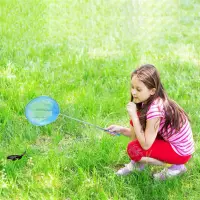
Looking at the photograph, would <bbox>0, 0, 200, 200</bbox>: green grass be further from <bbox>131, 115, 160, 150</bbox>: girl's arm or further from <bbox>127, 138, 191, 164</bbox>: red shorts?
<bbox>131, 115, 160, 150</bbox>: girl's arm

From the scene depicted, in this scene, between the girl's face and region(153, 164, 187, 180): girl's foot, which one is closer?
the girl's face

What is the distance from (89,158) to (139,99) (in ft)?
1.88

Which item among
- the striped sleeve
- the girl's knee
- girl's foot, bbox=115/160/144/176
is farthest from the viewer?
girl's foot, bbox=115/160/144/176

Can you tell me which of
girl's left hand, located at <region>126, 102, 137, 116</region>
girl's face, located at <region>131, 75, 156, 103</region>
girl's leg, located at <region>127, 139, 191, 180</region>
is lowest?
girl's leg, located at <region>127, 139, 191, 180</region>

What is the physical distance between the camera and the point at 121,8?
6230mm

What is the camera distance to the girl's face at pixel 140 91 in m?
2.48

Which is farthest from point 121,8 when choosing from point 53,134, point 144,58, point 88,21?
point 53,134

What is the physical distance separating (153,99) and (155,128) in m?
0.19

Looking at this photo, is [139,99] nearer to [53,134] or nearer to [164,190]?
[164,190]

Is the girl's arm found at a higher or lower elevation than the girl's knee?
higher

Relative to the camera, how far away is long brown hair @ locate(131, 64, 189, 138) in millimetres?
2467

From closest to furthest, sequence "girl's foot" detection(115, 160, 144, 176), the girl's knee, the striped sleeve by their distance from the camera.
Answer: the striped sleeve
the girl's knee
"girl's foot" detection(115, 160, 144, 176)

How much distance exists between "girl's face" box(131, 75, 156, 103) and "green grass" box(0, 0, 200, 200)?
1.63ft

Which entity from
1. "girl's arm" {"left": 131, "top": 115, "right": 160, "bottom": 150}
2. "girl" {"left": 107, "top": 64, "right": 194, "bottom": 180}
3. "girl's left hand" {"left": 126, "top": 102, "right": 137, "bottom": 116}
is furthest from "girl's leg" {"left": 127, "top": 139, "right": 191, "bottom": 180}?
"girl's left hand" {"left": 126, "top": 102, "right": 137, "bottom": 116}
